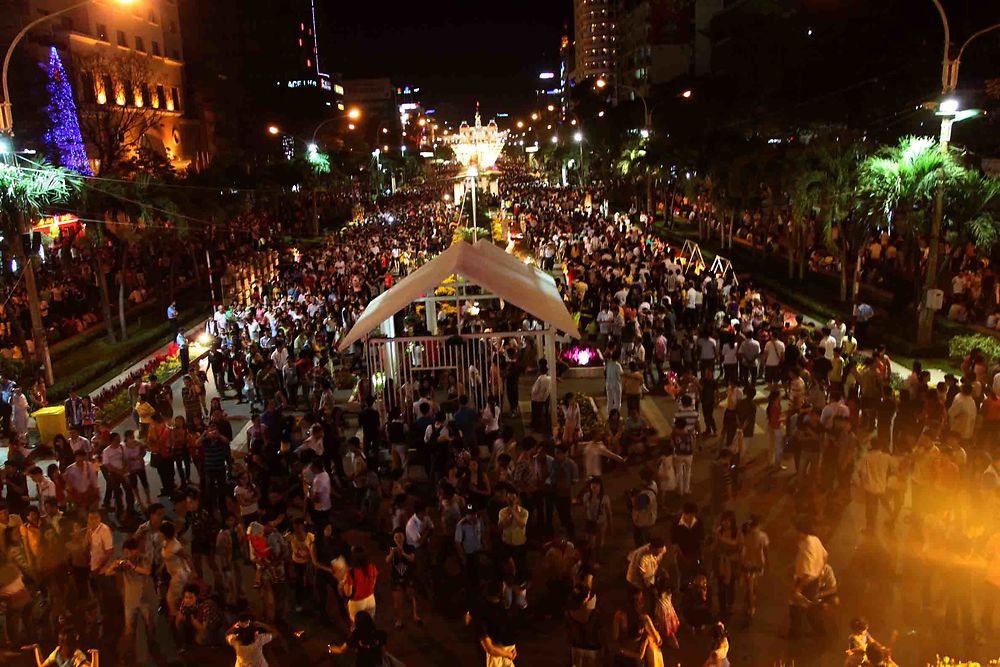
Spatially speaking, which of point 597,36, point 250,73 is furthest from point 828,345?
point 597,36

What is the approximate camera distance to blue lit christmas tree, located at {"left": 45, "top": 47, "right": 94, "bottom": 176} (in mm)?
30448

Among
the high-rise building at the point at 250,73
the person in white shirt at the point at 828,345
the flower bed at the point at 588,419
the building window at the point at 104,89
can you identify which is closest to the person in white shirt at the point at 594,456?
the flower bed at the point at 588,419

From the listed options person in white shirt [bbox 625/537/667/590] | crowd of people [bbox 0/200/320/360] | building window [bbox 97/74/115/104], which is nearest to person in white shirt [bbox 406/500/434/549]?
person in white shirt [bbox 625/537/667/590]

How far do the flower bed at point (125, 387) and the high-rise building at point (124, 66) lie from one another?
48.5 ft

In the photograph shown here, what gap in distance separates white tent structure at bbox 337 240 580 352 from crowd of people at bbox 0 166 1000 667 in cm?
104

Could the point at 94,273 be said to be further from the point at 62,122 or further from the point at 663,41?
the point at 663,41

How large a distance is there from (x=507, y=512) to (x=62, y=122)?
29.6 meters

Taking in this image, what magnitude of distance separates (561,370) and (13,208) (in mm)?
11300

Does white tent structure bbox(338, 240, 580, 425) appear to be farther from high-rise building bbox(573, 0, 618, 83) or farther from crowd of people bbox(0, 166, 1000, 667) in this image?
high-rise building bbox(573, 0, 618, 83)

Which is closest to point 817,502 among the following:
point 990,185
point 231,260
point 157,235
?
point 990,185

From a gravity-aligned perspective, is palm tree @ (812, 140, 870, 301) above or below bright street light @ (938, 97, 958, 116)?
below

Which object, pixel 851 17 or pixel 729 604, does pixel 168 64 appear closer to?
pixel 851 17

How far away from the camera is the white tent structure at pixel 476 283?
12977 millimetres

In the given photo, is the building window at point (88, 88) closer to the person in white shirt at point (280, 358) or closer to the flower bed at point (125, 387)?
the flower bed at point (125, 387)
